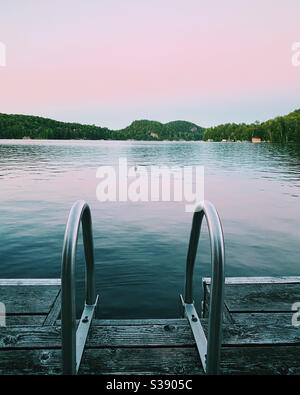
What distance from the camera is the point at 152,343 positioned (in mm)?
2645

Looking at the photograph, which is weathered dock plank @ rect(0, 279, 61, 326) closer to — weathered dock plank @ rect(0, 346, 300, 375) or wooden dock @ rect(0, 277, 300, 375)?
wooden dock @ rect(0, 277, 300, 375)

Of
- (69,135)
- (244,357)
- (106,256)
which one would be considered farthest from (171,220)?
(69,135)

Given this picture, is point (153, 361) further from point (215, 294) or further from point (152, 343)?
point (215, 294)

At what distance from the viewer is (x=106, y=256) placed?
891 centimetres

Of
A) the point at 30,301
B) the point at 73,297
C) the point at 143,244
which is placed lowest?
the point at 143,244

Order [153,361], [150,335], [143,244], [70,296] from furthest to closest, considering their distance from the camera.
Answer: [143,244], [150,335], [153,361], [70,296]

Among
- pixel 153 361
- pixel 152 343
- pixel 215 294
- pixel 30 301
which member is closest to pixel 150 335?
pixel 152 343

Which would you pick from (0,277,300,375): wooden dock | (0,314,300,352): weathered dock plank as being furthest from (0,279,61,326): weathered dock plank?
(0,314,300,352): weathered dock plank

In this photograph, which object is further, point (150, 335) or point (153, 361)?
point (150, 335)

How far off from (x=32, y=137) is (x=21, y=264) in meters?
177

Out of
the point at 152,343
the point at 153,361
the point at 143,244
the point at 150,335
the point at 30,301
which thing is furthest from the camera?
the point at 143,244

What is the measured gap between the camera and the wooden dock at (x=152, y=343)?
2.39 m

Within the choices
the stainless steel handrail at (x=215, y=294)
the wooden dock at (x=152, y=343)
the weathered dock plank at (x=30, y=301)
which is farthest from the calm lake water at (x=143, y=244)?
the stainless steel handrail at (x=215, y=294)
